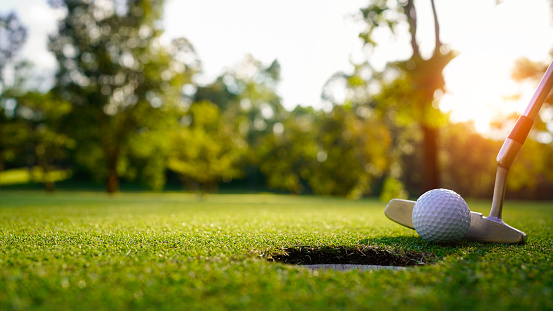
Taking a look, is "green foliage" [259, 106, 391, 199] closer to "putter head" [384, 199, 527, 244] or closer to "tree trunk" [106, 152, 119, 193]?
"tree trunk" [106, 152, 119, 193]

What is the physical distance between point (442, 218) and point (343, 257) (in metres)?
1.10

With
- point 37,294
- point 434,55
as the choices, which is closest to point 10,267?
point 37,294

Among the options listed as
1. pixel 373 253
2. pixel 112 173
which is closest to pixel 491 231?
pixel 373 253

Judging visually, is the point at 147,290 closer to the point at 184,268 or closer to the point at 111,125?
the point at 184,268

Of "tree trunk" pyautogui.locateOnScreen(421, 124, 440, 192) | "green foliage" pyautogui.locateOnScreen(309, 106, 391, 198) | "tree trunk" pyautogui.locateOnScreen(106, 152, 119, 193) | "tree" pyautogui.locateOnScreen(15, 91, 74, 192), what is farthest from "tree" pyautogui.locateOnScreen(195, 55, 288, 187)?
"tree trunk" pyautogui.locateOnScreen(421, 124, 440, 192)

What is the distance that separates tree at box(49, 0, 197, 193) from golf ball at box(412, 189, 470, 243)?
24.1 metres

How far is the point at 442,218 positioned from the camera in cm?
376

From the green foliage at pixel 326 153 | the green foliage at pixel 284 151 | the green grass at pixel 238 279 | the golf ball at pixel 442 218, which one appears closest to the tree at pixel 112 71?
the green foliage at pixel 284 151

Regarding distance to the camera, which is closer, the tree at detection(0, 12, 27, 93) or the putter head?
the putter head

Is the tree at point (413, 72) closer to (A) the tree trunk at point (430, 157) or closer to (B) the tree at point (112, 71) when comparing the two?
(A) the tree trunk at point (430, 157)

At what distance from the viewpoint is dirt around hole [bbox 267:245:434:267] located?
335 centimetres

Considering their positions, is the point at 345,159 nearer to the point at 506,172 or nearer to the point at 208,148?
the point at 208,148

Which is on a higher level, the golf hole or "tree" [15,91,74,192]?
"tree" [15,91,74,192]

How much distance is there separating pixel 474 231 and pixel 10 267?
167 inches
